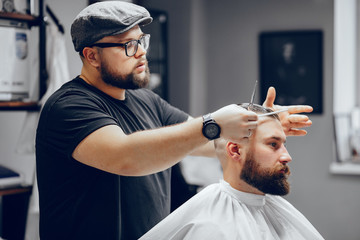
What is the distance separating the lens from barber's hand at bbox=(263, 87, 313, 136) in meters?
1.68

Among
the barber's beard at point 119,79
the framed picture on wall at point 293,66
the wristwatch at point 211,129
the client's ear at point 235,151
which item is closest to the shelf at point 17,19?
the barber's beard at point 119,79

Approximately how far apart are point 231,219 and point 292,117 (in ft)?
1.39

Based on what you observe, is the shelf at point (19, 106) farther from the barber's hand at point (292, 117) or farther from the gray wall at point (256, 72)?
the gray wall at point (256, 72)

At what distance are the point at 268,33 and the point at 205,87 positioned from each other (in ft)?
2.71

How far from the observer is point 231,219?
1622 millimetres

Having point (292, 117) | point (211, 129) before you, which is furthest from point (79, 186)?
point (292, 117)

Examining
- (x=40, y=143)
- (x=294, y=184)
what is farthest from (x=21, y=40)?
(x=294, y=184)

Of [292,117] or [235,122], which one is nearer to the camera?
[235,122]

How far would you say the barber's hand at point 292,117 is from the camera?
168 centimetres

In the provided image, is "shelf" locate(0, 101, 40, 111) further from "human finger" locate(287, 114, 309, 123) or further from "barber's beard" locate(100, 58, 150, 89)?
"human finger" locate(287, 114, 309, 123)

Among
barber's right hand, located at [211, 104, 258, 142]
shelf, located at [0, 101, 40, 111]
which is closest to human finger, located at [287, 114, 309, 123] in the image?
barber's right hand, located at [211, 104, 258, 142]

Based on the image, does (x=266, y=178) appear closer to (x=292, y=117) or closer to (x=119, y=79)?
(x=292, y=117)

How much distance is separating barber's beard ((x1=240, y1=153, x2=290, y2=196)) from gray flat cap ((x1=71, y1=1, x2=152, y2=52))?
2.06 ft

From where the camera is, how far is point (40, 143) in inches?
63.2
